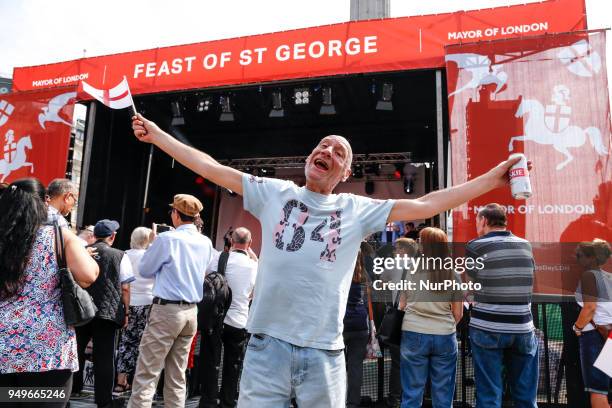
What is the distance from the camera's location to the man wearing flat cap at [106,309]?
3.63 m

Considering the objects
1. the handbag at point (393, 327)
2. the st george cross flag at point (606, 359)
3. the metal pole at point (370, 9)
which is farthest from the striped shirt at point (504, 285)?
the metal pole at point (370, 9)

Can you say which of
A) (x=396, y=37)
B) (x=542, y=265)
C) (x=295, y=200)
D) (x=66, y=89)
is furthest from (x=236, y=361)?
(x=66, y=89)

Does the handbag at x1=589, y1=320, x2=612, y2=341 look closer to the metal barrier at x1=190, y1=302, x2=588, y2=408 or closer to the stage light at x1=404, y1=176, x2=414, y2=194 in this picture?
the metal barrier at x1=190, y1=302, x2=588, y2=408

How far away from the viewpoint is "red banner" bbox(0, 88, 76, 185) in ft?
25.8

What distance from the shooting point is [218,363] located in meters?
4.07

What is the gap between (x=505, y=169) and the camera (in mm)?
1768

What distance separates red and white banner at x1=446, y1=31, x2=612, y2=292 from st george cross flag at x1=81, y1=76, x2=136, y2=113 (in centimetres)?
445

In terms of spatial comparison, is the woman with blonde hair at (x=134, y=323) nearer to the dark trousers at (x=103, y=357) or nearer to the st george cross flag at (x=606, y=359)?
the dark trousers at (x=103, y=357)

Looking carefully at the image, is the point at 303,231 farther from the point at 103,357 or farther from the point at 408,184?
the point at 408,184

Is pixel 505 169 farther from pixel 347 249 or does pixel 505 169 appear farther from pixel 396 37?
pixel 396 37

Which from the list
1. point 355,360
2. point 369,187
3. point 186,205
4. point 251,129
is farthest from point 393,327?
point 369,187

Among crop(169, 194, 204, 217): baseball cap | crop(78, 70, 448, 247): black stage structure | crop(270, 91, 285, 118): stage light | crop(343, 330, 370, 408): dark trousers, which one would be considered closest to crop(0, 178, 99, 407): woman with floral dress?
crop(169, 194, 204, 217): baseball cap

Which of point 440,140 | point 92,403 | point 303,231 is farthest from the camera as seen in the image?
point 440,140

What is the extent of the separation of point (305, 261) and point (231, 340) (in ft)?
9.28
